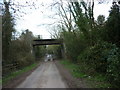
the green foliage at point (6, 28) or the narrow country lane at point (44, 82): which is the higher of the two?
the green foliage at point (6, 28)

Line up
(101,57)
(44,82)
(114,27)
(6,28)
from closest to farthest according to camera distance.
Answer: (44,82) → (101,57) → (114,27) → (6,28)

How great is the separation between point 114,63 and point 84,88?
183 cm

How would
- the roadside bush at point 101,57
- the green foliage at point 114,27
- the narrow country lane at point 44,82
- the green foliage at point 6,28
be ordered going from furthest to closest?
the green foliage at point 6,28 → the green foliage at point 114,27 → the roadside bush at point 101,57 → the narrow country lane at point 44,82

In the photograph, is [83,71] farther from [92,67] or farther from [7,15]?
[7,15]

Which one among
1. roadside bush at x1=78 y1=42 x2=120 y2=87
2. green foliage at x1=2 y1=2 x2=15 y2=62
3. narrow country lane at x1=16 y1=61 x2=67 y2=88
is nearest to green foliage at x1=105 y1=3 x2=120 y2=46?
roadside bush at x1=78 y1=42 x2=120 y2=87

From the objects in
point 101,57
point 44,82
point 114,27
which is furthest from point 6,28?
point 114,27

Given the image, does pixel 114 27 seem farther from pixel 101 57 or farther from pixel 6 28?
pixel 6 28

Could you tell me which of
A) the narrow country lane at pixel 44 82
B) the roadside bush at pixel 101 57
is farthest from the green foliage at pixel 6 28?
the roadside bush at pixel 101 57

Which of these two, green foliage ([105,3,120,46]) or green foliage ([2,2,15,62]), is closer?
green foliage ([105,3,120,46])

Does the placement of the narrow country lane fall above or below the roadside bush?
below

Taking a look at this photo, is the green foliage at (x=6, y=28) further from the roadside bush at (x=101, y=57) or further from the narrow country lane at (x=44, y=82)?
the roadside bush at (x=101, y=57)

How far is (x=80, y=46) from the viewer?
79.3ft

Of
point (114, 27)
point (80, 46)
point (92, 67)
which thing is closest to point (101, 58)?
point (92, 67)

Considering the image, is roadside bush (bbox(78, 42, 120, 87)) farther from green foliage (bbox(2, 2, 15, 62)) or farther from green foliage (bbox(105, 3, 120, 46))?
green foliage (bbox(2, 2, 15, 62))
